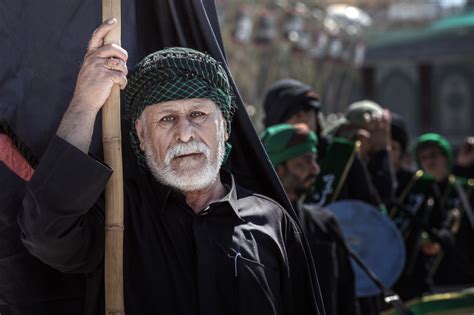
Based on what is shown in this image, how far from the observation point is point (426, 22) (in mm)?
25906

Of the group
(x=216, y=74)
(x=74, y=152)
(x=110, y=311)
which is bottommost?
(x=110, y=311)

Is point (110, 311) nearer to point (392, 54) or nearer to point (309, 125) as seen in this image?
point (309, 125)

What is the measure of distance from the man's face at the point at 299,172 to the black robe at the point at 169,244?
68.5 inches

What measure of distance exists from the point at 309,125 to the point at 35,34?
3223mm

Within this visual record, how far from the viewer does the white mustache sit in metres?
3.22

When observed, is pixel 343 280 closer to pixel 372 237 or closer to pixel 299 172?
pixel 299 172

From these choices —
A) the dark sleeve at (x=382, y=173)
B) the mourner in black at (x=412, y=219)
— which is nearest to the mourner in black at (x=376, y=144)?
the dark sleeve at (x=382, y=173)

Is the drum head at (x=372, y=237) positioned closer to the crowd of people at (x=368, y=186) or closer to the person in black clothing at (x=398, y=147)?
the crowd of people at (x=368, y=186)

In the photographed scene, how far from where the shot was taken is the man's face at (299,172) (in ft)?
16.8

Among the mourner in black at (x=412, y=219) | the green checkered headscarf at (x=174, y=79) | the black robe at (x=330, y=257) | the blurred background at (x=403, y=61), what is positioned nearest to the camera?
the green checkered headscarf at (x=174, y=79)

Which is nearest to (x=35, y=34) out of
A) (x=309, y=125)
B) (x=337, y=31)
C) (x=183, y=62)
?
(x=183, y=62)

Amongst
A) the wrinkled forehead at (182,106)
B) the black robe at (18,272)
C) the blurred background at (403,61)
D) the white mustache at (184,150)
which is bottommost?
the black robe at (18,272)

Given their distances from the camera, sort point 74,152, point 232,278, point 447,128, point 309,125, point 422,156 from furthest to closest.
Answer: point 447,128 < point 422,156 < point 309,125 < point 232,278 < point 74,152

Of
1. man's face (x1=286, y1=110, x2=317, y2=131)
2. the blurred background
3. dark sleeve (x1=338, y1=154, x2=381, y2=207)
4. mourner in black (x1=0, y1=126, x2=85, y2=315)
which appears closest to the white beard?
mourner in black (x1=0, y1=126, x2=85, y2=315)
